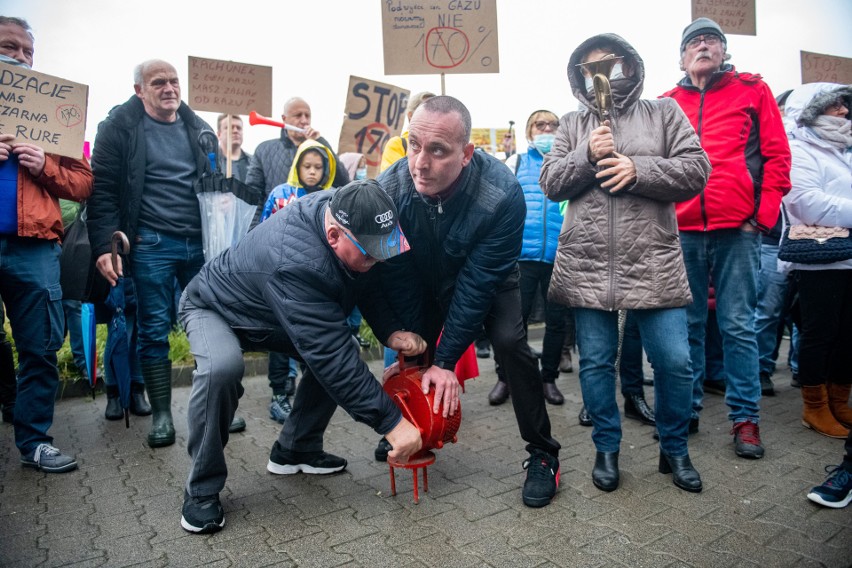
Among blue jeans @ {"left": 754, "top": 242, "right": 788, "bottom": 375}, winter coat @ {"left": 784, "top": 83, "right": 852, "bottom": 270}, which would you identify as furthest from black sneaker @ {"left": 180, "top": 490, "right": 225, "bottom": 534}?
blue jeans @ {"left": 754, "top": 242, "right": 788, "bottom": 375}

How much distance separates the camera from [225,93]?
519cm

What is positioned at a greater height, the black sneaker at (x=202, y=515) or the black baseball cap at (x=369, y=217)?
the black baseball cap at (x=369, y=217)

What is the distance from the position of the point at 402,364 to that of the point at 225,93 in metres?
3.30

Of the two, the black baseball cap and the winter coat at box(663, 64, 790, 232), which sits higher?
the winter coat at box(663, 64, 790, 232)

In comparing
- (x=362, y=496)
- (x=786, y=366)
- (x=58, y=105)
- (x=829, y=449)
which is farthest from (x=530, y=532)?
(x=786, y=366)

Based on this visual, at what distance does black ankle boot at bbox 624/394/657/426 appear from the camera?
13.5 ft

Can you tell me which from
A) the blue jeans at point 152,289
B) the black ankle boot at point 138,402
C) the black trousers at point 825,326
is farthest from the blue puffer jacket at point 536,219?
the black ankle boot at point 138,402

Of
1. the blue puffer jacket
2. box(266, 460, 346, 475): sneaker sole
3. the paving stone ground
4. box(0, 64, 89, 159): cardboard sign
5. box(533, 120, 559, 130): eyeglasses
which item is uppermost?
box(533, 120, 559, 130): eyeglasses

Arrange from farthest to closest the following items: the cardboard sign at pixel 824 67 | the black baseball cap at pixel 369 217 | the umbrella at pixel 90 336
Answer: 1. the cardboard sign at pixel 824 67
2. the umbrella at pixel 90 336
3. the black baseball cap at pixel 369 217

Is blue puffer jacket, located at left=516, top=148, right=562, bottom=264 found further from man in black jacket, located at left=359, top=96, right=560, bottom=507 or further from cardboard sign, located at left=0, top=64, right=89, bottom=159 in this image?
cardboard sign, located at left=0, top=64, right=89, bottom=159

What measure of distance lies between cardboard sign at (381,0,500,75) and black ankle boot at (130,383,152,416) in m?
2.90

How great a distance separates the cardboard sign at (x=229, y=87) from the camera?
16.6ft

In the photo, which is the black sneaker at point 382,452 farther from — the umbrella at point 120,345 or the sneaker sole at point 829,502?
the sneaker sole at point 829,502

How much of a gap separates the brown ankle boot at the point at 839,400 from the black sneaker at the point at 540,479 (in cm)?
208
